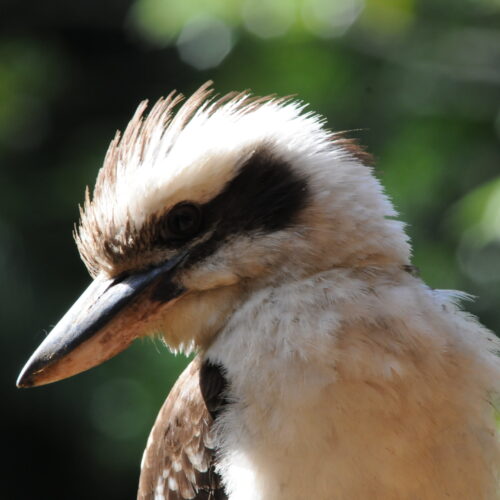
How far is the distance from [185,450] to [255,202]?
2.19 feet

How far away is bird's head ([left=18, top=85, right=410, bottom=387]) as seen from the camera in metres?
2.65

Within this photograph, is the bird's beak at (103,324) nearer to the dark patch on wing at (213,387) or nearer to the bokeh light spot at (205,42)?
the dark patch on wing at (213,387)

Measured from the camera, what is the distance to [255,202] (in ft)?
8.89

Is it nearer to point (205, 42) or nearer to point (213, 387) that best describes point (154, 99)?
point (205, 42)

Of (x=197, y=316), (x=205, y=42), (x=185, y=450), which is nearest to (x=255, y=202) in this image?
(x=197, y=316)

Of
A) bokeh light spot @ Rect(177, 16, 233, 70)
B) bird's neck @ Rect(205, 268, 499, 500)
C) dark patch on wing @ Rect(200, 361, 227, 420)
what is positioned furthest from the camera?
bokeh light spot @ Rect(177, 16, 233, 70)

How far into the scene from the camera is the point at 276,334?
8.34ft

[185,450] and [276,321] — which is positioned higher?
[276,321]

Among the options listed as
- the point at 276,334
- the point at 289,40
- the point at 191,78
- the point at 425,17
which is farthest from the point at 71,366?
the point at 191,78

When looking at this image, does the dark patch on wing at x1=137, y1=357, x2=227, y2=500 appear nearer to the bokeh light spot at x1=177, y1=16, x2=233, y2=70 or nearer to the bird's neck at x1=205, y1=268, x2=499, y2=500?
the bird's neck at x1=205, y1=268, x2=499, y2=500

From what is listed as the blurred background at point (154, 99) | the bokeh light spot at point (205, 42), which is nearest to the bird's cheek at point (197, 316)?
the blurred background at point (154, 99)

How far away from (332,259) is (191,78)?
14.3 ft

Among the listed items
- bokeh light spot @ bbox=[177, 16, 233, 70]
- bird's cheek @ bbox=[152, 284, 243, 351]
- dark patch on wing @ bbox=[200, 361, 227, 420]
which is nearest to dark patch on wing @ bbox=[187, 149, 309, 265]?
bird's cheek @ bbox=[152, 284, 243, 351]

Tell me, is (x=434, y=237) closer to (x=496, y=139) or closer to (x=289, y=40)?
(x=496, y=139)
